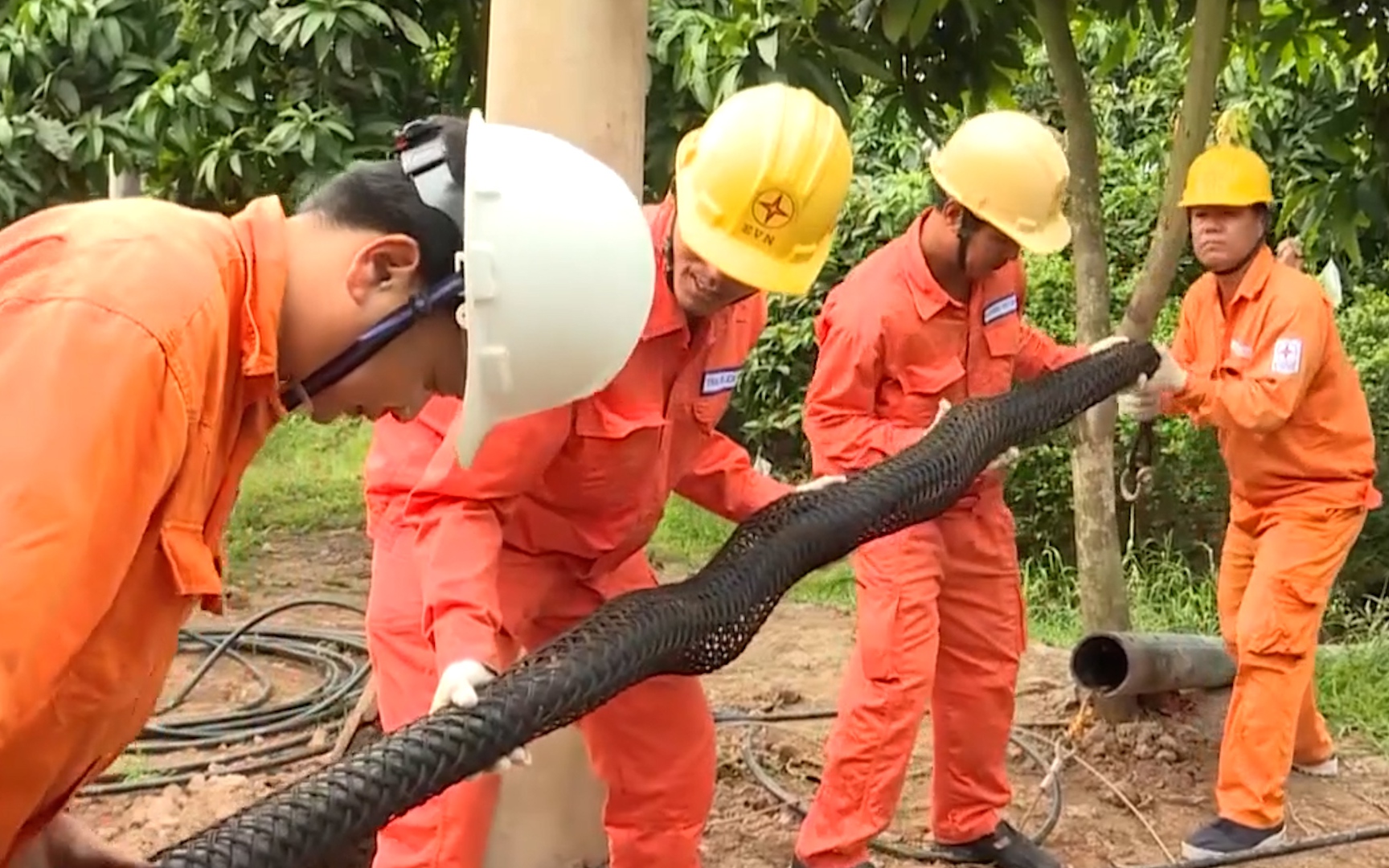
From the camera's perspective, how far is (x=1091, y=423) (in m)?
4.81

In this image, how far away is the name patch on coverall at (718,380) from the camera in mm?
3068

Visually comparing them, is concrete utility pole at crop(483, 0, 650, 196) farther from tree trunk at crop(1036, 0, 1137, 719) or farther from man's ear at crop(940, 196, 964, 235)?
tree trunk at crop(1036, 0, 1137, 719)

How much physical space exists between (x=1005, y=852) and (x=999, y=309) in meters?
1.30

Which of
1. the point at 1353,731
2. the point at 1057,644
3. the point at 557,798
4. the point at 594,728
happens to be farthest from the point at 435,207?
the point at 1057,644

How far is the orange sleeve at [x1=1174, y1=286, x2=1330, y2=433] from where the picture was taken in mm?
4160

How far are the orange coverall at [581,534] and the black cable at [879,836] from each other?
1.14m

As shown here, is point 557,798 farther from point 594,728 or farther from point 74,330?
point 74,330

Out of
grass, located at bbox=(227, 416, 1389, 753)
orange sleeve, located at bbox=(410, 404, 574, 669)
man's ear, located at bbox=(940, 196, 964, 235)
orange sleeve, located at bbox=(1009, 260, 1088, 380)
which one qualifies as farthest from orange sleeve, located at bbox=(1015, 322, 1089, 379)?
orange sleeve, located at bbox=(410, 404, 574, 669)

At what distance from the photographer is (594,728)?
→ 10.5 feet

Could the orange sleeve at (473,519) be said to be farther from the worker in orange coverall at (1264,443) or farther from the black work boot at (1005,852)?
the worker in orange coverall at (1264,443)

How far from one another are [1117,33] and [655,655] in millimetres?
3652

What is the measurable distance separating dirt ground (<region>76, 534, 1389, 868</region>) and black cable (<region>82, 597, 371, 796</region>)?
0.03 metres

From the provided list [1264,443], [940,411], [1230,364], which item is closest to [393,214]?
[940,411]

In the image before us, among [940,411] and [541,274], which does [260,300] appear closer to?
[541,274]
